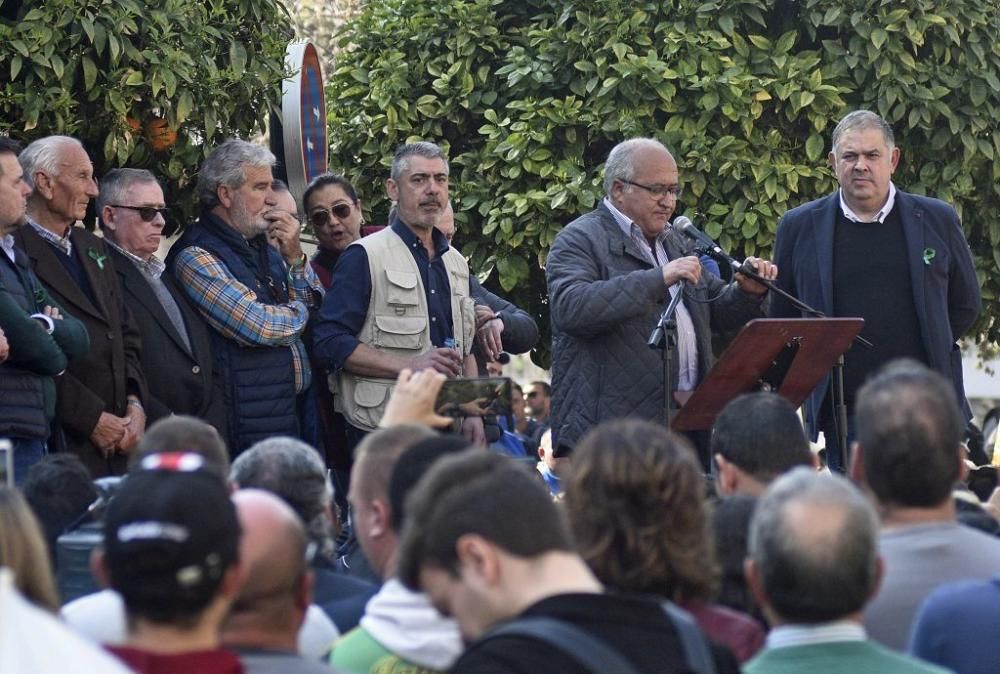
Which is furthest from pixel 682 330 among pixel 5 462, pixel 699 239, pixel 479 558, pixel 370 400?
pixel 479 558

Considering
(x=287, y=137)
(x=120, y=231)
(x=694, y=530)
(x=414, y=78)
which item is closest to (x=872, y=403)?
(x=694, y=530)

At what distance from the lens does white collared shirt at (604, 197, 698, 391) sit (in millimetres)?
8391

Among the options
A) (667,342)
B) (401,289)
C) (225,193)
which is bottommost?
(667,342)

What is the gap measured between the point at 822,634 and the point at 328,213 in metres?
6.08

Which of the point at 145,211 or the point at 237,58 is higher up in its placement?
the point at 237,58

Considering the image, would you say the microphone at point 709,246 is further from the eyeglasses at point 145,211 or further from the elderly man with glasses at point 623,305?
the eyeglasses at point 145,211

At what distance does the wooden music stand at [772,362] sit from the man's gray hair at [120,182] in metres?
2.70

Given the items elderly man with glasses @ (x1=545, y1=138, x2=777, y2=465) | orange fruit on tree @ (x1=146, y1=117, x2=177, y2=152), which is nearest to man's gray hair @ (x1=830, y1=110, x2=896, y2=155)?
elderly man with glasses @ (x1=545, y1=138, x2=777, y2=465)

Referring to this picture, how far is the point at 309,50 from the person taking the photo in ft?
32.9

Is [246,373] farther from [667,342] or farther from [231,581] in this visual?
[231,581]

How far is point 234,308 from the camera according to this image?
8125 millimetres

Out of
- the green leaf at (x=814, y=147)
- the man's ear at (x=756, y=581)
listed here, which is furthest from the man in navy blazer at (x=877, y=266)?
the man's ear at (x=756, y=581)

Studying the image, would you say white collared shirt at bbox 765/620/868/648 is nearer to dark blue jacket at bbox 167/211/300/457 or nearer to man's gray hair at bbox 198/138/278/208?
dark blue jacket at bbox 167/211/300/457

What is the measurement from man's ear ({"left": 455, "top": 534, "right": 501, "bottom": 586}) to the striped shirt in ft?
16.1
